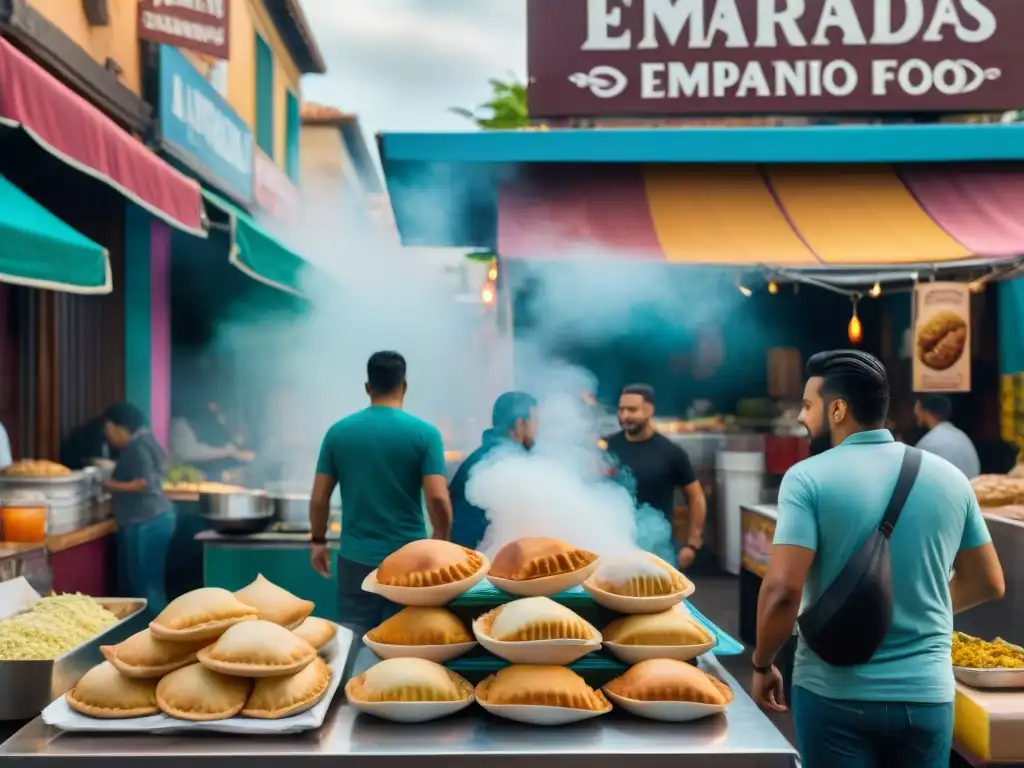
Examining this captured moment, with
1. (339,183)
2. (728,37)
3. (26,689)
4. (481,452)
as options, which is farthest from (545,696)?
(339,183)

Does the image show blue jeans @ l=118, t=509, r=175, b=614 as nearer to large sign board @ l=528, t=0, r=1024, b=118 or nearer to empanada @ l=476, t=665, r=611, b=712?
empanada @ l=476, t=665, r=611, b=712

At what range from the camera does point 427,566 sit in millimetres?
2660

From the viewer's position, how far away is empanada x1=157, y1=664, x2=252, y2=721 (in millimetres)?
2340

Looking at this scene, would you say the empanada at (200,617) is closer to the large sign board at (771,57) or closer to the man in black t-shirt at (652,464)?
the man in black t-shirt at (652,464)

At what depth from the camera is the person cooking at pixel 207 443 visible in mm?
9766

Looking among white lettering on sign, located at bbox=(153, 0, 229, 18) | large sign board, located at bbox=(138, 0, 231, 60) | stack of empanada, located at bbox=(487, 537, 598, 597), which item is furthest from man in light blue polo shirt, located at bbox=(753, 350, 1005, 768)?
white lettering on sign, located at bbox=(153, 0, 229, 18)

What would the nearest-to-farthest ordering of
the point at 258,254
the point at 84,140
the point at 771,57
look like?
1. the point at 84,140
2. the point at 258,254
3. the point at 771,57

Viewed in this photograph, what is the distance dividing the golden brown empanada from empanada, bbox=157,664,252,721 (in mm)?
374

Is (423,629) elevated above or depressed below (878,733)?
above

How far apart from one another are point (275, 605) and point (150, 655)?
1.37 feet

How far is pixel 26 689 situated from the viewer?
285cm

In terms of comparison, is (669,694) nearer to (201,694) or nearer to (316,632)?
(316,632)

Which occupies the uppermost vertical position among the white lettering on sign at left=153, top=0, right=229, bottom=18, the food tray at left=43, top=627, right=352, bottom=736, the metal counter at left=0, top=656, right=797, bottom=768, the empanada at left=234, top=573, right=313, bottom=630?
the white lettering on sign at left=153, top=0, right=229, bottom=18

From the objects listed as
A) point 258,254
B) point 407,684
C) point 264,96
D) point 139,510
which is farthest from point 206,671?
point 264,96
